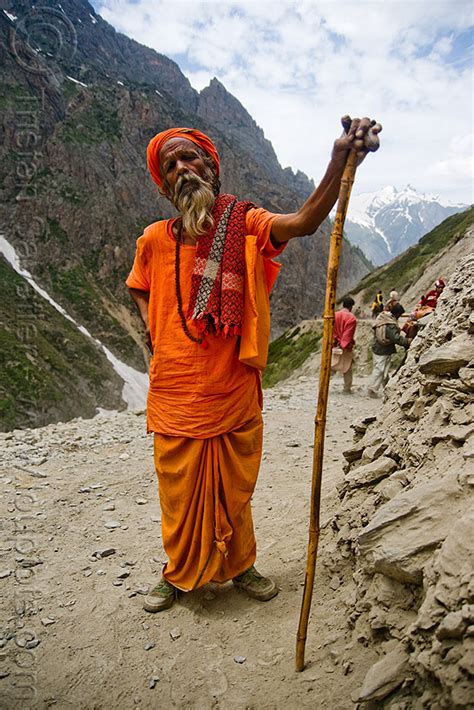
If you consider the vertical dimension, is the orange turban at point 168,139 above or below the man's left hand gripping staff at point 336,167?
above

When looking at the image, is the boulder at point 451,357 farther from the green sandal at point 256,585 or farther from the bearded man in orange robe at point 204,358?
the green sandal at point 256,585

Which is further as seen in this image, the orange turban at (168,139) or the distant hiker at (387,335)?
the distant hiker at (387,335)

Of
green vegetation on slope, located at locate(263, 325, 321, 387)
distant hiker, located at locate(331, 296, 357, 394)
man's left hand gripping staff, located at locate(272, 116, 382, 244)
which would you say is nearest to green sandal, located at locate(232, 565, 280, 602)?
man's left hand gripping staff, located at locate(272, 116, 382, 244)

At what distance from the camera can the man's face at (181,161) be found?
2771mm

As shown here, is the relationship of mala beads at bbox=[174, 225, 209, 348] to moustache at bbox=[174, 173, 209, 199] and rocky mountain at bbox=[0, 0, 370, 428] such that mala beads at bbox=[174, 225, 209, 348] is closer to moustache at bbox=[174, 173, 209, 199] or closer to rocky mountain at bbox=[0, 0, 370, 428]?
moustache at bbox=[174, 173, 209, 199]

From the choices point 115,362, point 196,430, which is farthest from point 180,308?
point 115,362

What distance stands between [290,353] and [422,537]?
92.6 ft

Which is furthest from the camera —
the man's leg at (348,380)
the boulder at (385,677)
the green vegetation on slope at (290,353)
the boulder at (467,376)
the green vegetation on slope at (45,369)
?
the green vegetation on slope at (45,369)

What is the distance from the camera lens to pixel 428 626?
5.17 feet

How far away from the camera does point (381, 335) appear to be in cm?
911

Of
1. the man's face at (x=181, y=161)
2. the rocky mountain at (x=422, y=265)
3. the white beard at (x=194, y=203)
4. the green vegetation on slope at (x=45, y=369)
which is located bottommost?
the green vegetation on slope at (x=45, y=369)

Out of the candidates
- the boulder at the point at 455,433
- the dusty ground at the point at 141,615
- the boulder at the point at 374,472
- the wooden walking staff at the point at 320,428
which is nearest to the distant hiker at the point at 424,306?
the dusty ground at the point at 141,615

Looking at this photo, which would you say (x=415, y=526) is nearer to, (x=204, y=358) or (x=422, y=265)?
(x=204, y=358)

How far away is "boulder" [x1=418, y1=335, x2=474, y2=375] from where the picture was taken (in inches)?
96.5
